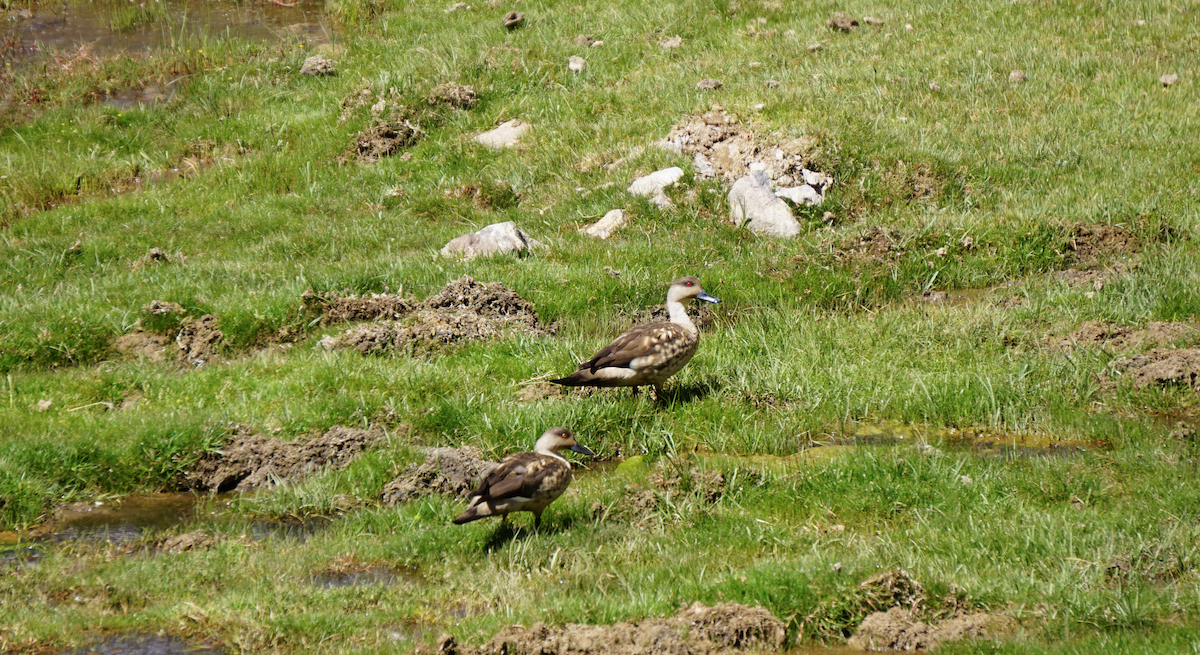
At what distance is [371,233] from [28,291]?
366cm

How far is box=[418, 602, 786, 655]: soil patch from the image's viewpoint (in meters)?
5.31

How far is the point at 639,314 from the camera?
10.6 metres

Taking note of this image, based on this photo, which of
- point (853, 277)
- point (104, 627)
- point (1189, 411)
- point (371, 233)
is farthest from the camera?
point (371, 233)

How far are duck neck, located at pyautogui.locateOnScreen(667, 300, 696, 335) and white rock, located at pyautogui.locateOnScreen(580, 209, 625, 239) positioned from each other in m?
3.12

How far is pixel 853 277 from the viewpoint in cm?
1091

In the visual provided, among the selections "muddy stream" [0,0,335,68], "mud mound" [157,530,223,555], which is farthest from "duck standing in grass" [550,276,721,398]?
"muddy stream" [0,0,335,68]

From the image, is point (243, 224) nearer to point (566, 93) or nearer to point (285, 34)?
point (566, 93)

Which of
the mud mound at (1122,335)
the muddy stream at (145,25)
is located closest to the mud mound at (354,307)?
the mud mound at (1122,335)

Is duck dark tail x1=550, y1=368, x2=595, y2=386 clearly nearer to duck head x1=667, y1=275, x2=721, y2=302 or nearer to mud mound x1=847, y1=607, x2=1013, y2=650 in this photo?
duck head x1=667, y1=275, x2=721, y2=302

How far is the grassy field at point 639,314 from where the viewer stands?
6051mm

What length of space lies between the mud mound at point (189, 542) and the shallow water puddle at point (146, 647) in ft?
3.47

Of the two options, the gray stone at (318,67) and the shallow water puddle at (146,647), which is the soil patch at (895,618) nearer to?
the shallow water puddle at (146,647)

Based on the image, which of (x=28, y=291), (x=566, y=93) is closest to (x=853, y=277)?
(x=566, y=93)

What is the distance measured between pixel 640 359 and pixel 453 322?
2310 millimetres
